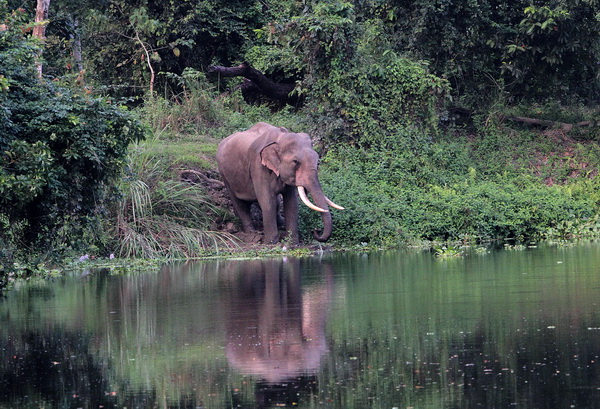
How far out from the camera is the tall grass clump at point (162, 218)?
69.5ft

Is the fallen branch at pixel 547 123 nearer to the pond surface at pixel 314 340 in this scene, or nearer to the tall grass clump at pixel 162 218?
the tall grass clump at pixel 162 218

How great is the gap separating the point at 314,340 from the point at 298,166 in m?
11.3

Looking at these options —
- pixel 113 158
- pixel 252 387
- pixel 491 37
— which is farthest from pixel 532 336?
pixel 491 37

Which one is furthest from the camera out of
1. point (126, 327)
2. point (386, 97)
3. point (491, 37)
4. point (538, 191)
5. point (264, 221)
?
point (491, 37)

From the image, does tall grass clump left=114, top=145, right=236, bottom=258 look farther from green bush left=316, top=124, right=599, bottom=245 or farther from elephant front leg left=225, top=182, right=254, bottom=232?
green bush left=316, top=124, right=599, bottom=245

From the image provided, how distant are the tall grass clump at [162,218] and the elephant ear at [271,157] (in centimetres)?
174

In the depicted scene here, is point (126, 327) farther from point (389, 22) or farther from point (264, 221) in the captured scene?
point (389, 22)

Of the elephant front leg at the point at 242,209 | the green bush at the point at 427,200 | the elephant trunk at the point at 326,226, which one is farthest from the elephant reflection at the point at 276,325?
the elephant front leg at the point at 242,209

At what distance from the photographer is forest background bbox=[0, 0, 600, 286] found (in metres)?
21.8

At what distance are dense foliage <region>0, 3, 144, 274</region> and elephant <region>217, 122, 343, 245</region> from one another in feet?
20.1

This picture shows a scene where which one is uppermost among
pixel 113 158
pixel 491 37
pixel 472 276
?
pixel 491 37

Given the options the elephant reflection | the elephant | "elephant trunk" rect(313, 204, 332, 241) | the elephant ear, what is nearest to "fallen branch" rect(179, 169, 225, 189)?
the elephant

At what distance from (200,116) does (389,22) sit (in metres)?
6.30

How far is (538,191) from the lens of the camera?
24312mm
